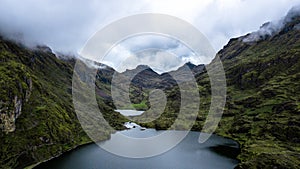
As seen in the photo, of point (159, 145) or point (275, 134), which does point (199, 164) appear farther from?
point (275, 134)

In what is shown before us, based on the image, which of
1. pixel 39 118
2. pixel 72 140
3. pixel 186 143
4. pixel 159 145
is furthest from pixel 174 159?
pixel 39 118

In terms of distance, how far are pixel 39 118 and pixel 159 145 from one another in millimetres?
79634

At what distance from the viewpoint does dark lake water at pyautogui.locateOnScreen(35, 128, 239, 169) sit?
12697 centimetres

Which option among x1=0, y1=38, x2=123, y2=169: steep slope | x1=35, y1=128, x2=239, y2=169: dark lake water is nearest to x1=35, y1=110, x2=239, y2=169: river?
x1=35, y1=128, x2=239, y2=169: dark lake water

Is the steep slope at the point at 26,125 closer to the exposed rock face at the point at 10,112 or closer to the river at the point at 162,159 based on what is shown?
the exposed rock face at the point at 10,112

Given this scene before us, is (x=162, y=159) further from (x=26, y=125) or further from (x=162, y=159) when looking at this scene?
(x=26, y=125)

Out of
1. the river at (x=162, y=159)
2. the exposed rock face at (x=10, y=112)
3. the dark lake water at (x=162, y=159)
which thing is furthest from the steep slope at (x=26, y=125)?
the dark lake water at (x=162, y=159)

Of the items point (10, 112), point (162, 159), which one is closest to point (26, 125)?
point (10, 112)

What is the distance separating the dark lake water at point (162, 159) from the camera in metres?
127

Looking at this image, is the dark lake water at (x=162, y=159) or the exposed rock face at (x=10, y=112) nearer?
the dark lake water at (x=162, y=159)

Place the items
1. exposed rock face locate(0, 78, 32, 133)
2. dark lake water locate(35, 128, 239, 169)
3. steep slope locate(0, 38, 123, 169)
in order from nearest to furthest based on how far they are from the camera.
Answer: dark lake water locate(35, 128, 239, 169)
steep slope locate(0, 38, 123, 169)
exposed rock face locate(0, 78, 32, 133)

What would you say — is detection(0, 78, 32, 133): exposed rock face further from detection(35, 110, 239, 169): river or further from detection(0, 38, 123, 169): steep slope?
detection(35, 110, 239, 169): river

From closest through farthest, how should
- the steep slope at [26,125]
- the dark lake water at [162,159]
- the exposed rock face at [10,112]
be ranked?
the dark lake water at [162,159] → the steep slope at [26,125] → the exposed rock face at [10,112]

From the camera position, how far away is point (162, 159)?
454ft
